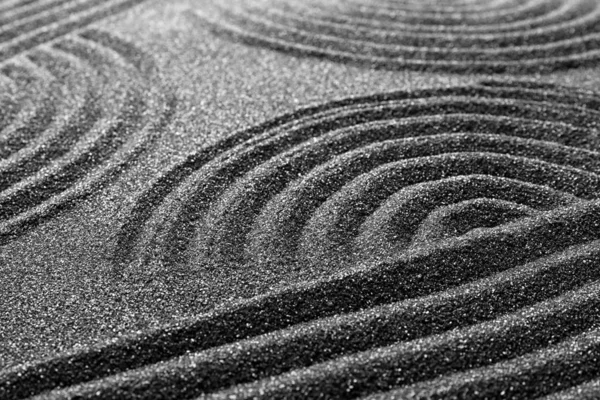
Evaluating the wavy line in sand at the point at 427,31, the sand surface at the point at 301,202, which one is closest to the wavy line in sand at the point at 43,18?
the sand surface at the point at 301,202

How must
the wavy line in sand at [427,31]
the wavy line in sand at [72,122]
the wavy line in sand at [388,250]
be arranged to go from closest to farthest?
the wavy line in sand at [388,250] → the wavy line in sand at [72,122] → the wavy line in sand at [427,31]

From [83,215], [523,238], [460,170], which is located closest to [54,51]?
[83,215]

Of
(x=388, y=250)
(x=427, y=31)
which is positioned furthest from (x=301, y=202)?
(x=427, y=31)

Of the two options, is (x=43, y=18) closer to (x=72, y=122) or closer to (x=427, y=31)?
(x=72, y=122)

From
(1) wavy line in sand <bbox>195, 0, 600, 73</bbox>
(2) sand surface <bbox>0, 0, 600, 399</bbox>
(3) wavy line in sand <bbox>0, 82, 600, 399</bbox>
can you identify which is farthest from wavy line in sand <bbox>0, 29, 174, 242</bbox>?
(1) wavy line in sand <bbox>195, 0, 600, 73</bbox>

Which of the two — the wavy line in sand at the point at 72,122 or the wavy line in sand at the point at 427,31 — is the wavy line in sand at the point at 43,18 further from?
the wavy line in sand at the point at 427,31

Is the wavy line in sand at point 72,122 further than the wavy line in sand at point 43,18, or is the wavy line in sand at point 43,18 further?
the wavy line in sand at point 43,18
